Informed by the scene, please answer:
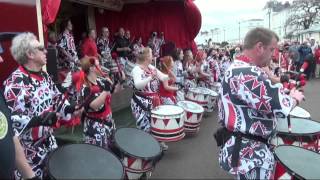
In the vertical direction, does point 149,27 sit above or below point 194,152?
above

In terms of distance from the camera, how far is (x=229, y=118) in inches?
108

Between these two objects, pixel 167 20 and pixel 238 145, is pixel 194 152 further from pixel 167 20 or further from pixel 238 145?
pixel 167 20

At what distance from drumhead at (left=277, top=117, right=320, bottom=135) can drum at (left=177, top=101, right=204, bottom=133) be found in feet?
8.59

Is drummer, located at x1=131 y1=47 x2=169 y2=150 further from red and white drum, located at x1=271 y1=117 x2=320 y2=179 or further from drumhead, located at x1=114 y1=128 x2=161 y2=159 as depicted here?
red and white drum, located at x1=271 y1=117 x2=320 y2=179

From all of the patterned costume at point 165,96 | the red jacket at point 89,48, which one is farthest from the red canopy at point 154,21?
the patterned costume at point 165,96

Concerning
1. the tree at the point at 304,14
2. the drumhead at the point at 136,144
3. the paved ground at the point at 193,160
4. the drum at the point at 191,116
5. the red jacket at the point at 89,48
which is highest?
the tree at the point at 304,14

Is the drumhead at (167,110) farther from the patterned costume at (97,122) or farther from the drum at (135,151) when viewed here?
the patterned costume at (97,122)

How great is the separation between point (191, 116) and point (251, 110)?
3.91 meters

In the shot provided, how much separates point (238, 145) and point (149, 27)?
34.1 ft

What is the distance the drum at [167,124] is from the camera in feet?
16.9

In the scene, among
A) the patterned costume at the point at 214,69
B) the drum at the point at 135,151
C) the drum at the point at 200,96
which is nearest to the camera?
the drum at the point at 135,151

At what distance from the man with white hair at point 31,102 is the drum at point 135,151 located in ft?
2.89

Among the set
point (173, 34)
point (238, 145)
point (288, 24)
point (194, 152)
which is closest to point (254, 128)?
point (238, 145)

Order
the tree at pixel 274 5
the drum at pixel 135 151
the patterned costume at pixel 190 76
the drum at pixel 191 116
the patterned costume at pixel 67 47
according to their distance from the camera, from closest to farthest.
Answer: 1. the drum at pixel 135 151
2. the drum at pixel 191 116
3. the patterned costume at pixel 67 47
4. the patterned costume at pixel 190 76
5. the tree at pixel 274 5
